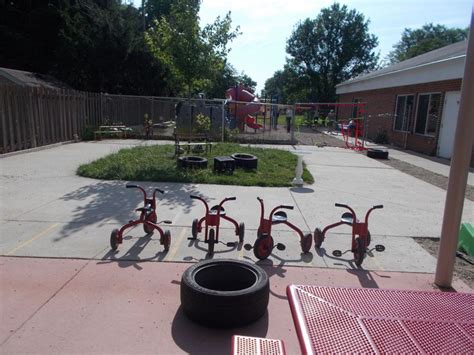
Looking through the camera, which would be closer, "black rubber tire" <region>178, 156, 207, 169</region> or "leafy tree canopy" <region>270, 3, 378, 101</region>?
"black rubber tire" <region>178, 156, 207, 169</region>

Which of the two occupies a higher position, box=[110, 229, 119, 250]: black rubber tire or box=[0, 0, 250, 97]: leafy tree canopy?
box=[0, 0, 250, 97]: leafy tree canopy

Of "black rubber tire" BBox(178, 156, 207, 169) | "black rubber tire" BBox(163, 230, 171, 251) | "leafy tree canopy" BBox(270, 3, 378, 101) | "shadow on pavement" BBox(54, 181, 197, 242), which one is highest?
"leafy tree canopy" BBox(270, 3, 378, 101)

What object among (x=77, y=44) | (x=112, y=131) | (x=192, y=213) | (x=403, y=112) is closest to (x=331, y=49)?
(x=403, y=112)

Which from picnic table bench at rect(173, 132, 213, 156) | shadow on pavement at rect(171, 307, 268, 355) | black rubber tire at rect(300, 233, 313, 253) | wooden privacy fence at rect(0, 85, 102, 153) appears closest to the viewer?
shadow on pavement at rect(171, 307, 268, 355)

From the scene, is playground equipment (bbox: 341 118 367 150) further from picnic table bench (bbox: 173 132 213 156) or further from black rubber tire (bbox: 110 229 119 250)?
black rubber tire (bbox: 110 229 119 250)

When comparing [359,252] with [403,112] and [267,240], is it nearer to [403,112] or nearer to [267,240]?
[267,240]

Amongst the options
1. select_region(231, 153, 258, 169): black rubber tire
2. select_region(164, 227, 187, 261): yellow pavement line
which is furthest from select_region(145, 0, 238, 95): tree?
select_region(164, 227, 187, 261): yellow pavement line

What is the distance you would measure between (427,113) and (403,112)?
2.75 metres

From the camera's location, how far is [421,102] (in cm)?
1847

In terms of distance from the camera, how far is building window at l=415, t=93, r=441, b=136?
17.0 m

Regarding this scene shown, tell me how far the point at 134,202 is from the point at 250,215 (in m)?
2.26

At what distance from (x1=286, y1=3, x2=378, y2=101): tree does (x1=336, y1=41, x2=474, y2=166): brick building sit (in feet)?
95.4

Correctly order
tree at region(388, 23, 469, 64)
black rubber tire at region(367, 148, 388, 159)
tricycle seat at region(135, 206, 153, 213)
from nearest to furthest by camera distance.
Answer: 1. tricycle seat at region(135, 206, 153, 213)
2. black rubber tire at region(367, 148, 388, 159)
3. tree at region(388, 23, 469, 64)

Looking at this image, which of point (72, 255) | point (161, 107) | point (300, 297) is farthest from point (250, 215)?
point (161, 107)
